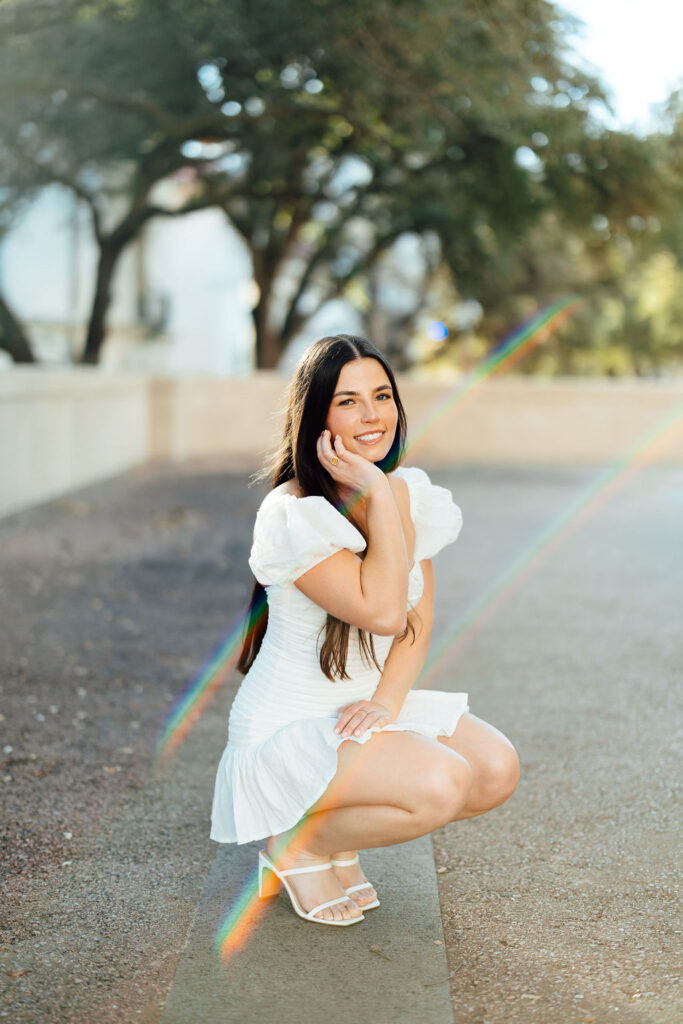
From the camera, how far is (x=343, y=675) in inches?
131

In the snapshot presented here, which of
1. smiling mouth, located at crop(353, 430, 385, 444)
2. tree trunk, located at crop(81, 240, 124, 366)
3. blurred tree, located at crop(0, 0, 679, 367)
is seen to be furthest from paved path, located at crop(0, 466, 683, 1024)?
tree trunk, located at crop(81, 240, 124, 366)

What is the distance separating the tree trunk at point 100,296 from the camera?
1766 cm

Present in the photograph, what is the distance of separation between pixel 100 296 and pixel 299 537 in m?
15.2

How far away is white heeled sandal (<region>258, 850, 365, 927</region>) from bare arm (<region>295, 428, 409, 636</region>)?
2.20ft

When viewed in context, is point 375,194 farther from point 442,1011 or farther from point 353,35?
point 442,1011

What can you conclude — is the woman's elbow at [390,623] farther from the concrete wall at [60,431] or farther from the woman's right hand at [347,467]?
the concrete wall at [60,431]

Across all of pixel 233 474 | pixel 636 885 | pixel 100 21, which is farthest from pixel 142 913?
pixel 233 474

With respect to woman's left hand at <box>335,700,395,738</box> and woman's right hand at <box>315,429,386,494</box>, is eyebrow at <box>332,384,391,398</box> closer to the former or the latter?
woman's right hand at <box>315,429,386,494</box>

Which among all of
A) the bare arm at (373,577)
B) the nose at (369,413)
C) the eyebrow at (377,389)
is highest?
the eyebrow at (377,389)

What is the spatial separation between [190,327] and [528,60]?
2691 cm

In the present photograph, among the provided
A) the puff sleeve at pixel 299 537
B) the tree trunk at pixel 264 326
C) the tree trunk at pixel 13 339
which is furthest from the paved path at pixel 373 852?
the tree trunk at pixel 264 326

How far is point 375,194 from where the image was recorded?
21.5 m

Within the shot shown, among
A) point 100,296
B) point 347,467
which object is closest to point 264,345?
point 100,296

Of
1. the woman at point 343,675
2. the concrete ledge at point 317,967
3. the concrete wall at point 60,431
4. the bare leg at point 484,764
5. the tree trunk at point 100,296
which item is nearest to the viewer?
the concrete ledge at point 317,967
